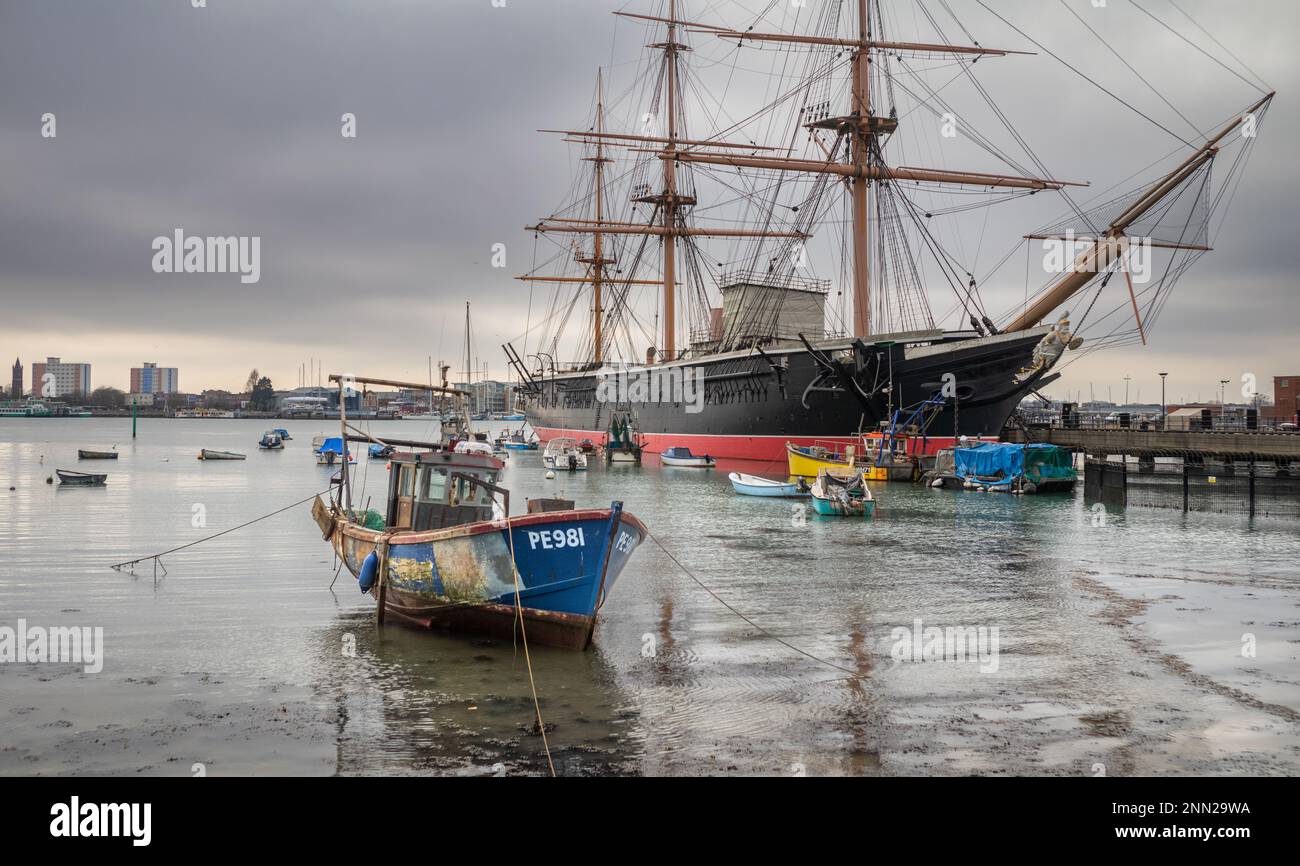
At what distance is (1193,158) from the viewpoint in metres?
39.7

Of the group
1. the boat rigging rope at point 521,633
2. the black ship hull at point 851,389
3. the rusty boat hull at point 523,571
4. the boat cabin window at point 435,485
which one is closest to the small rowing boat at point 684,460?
the black ship hull at point 851,389

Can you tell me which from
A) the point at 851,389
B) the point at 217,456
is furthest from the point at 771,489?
the point at 217,456

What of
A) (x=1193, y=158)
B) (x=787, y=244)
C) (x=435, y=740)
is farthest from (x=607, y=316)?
(x=435, y=740)

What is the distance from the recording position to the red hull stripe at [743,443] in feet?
177

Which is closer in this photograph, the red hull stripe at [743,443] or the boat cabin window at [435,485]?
the boat cabin window at [435,485]

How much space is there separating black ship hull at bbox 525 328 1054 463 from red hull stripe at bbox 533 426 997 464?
7cm

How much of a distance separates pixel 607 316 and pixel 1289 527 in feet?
237

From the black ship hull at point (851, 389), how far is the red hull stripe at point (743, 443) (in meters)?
0.07

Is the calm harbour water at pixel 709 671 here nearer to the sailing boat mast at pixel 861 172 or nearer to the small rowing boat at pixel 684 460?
the sailing boat mast at pixel 861 172

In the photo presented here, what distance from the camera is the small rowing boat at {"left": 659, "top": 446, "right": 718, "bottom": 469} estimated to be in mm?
62312

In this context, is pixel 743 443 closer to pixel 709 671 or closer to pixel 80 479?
pixel 80 479

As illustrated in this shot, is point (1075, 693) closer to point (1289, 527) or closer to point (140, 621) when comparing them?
point (140, 621)

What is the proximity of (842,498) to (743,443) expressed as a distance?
32.4m
